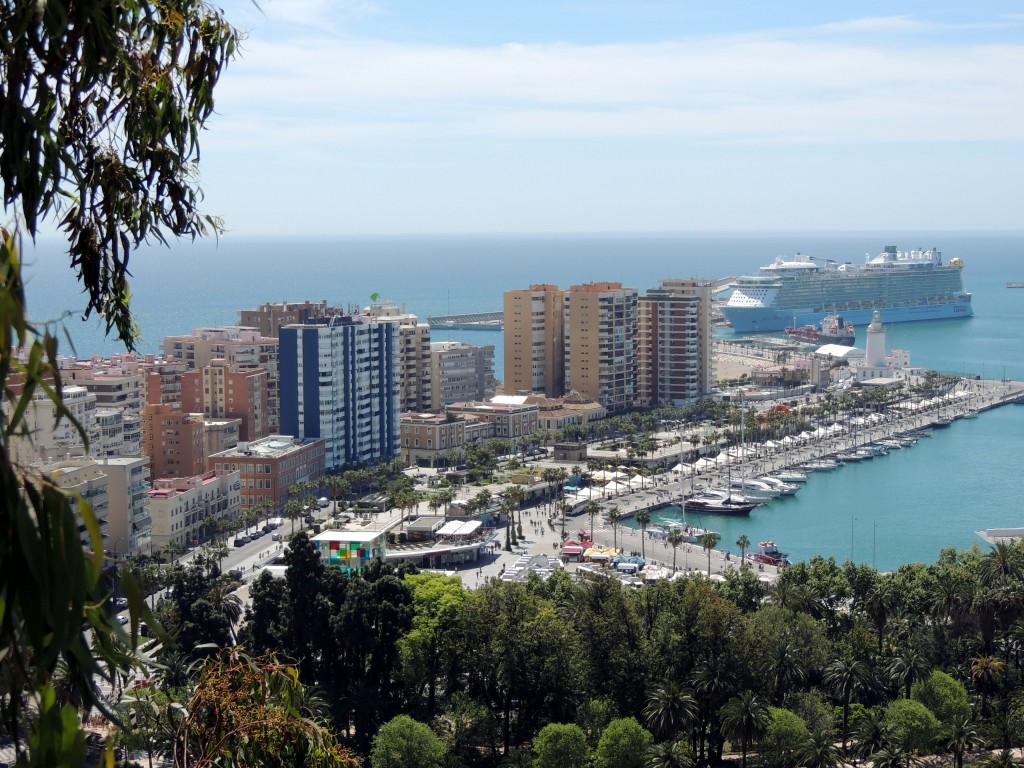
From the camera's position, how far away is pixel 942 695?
10.2 metres

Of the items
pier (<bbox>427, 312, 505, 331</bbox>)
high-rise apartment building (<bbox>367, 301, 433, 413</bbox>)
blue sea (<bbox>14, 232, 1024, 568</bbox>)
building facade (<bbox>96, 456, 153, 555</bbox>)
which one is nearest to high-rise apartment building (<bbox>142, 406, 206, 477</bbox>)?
blue sea (<bbox>14, 232, 1024, 568</bbox>)

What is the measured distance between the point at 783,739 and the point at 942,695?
64.4 inches

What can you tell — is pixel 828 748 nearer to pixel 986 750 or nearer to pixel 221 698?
pixel 986 750

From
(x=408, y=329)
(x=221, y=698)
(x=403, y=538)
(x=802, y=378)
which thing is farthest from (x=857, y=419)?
(x=221, y=698)

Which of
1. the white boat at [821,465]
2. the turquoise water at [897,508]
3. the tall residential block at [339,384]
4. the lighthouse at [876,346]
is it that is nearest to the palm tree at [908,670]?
the turquoise water at [897,508]

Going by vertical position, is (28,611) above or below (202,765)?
above

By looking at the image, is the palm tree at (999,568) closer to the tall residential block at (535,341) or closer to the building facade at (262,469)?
the building facade at (262,469)

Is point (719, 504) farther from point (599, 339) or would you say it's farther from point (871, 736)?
point (871, 736)

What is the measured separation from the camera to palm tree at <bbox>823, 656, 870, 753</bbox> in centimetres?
1024

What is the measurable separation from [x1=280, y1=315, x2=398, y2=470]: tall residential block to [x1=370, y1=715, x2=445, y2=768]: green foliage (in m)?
13.2

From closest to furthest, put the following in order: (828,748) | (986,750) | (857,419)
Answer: (828,748) → (986,750) → (857,419)

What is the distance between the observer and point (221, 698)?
2.54 metres

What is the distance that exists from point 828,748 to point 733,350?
3346cm

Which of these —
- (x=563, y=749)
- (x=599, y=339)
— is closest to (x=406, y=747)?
(x=563, y=749)
